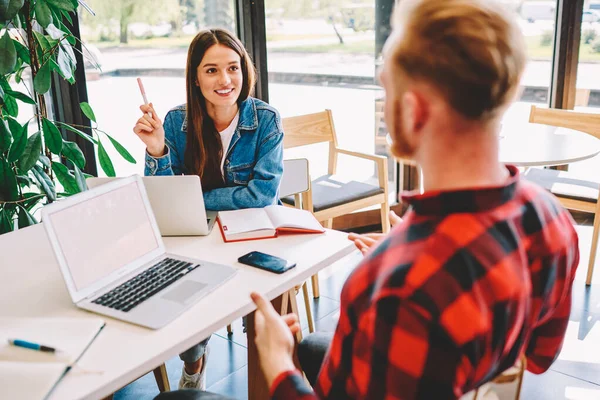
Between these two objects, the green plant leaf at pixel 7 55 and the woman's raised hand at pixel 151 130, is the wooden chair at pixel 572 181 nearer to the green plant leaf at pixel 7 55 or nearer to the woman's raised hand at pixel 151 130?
the woman's raised hand at pixel 151 130

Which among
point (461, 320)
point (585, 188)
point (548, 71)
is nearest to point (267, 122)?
point (461, 320)

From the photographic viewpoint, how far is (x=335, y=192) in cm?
300

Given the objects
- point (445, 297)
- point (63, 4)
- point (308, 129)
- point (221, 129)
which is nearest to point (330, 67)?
point (308, 129)

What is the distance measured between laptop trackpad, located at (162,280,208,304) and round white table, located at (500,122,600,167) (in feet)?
5.28

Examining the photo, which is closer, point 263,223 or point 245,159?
point 263,223

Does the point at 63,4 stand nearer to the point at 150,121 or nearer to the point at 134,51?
the point at 150,121

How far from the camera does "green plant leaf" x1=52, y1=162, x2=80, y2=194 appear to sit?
2205 millimetres

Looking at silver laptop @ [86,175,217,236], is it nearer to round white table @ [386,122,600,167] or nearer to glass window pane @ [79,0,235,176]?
round white table @ [386,122,600,167]

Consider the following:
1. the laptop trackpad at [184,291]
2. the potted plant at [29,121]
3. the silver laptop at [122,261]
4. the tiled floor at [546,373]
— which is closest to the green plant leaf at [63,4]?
the potted plant at [29,121]

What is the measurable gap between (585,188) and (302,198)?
142cm

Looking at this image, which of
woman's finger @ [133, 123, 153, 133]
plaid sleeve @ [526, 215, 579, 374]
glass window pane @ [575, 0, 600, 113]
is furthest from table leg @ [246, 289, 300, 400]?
glass window pane @ [575, 0, 600, 113]

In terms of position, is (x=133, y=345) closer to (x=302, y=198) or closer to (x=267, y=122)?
(x=267, y=122)

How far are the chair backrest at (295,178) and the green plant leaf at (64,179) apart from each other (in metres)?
0.91

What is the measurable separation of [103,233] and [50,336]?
0.28 m
